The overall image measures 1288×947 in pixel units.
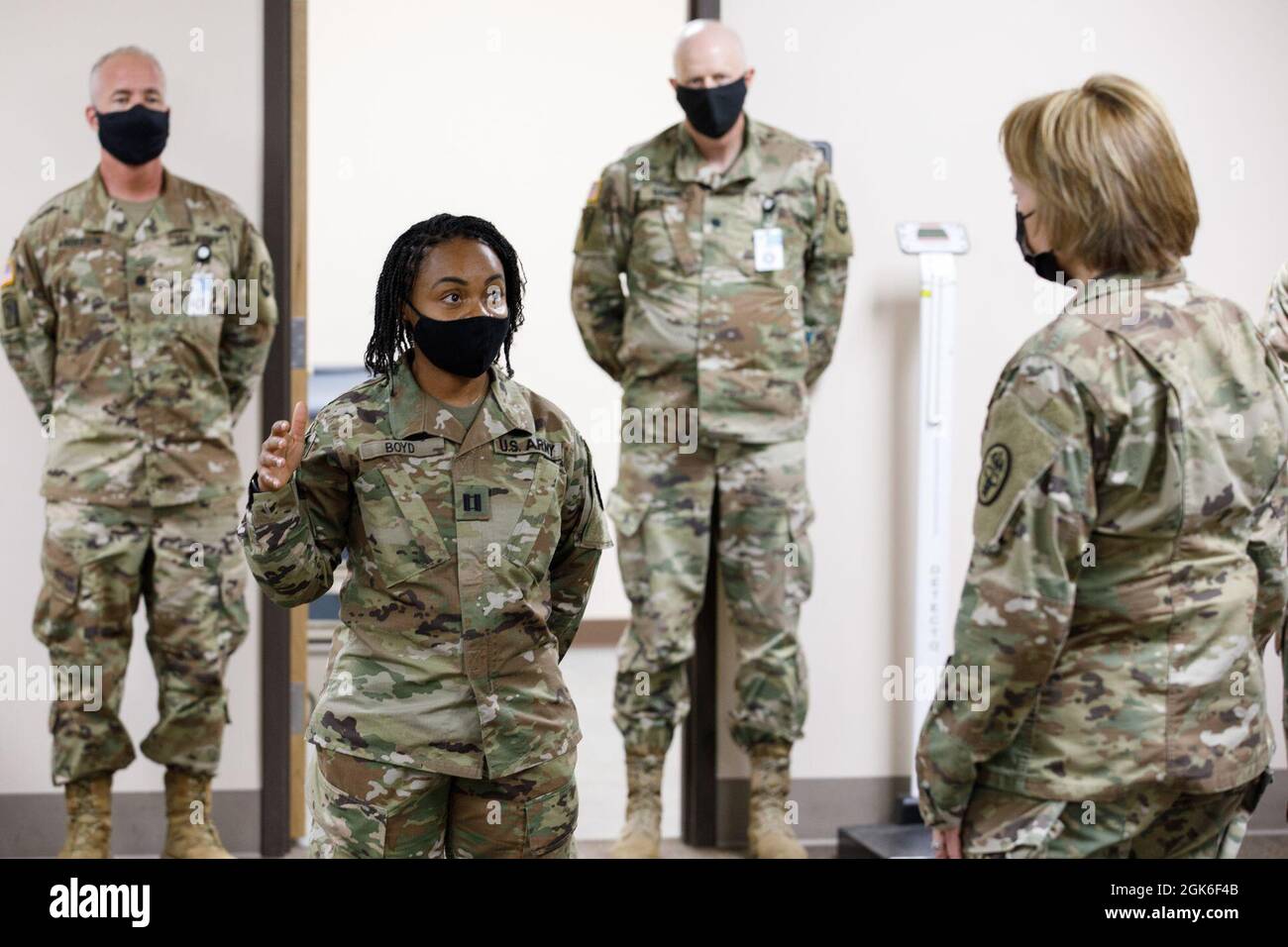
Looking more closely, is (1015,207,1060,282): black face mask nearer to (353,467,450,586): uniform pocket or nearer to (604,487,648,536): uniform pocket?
(353,467,450,586): uniform pocket

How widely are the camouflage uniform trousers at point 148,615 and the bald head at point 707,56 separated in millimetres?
1545

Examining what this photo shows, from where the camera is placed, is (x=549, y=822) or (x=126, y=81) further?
(x=126, y=81)

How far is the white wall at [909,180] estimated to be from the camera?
382 centimetres

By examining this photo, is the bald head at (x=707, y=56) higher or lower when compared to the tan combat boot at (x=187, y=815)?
higher

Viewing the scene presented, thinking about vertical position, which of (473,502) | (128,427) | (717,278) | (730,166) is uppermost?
(730,166)

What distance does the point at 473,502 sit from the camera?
80.0 inches

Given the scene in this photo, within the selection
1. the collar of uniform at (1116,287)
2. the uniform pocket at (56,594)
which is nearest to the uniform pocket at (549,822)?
the collar of uniform at (1116,287)

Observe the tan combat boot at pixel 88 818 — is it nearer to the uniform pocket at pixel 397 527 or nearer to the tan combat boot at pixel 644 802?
the tan combat boot at pixel 644 802

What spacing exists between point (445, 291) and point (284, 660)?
6.56ft

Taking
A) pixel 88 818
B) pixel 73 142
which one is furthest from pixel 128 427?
pixel 88 818

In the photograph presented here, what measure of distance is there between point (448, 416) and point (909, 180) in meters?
2.17

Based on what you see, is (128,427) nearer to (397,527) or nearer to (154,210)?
(154,210)
